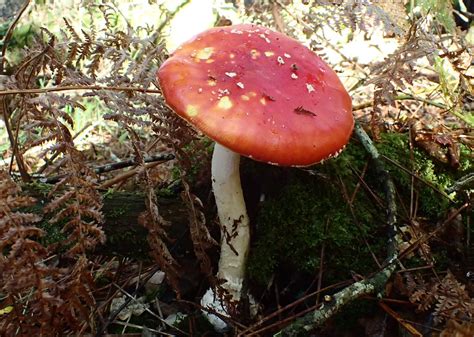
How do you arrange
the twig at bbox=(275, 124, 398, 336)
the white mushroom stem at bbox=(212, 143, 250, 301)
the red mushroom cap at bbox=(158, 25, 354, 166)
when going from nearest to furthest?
the red mushroom cap at bbox=(158, 25, 354, 166) → the twig at bbox=(275, 124, 398, 336) → the white mushroom stem at bbox=(212, 143, 250, 301)

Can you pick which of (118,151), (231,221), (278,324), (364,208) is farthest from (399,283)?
(118,151)

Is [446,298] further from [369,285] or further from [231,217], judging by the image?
[231,217]

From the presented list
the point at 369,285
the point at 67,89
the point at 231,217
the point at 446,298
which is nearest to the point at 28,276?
the point at 67,89

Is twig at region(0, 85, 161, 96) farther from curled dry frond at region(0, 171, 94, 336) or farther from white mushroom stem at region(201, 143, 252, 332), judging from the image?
white mushroom stem at region(201, 143, 252, 332)

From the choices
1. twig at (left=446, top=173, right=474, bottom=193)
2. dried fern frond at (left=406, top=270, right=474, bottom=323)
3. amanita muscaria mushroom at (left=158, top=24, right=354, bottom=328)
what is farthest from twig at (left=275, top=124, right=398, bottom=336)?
amanita muscaria mushroom at (left=158, top=24, right=354, bottom=328)

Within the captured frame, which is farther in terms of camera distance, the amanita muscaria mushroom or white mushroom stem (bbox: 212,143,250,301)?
white mushroom stem (bbox: 212,143,250,301)

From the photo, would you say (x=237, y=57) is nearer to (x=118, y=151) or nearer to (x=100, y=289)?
(x=100, y=289)

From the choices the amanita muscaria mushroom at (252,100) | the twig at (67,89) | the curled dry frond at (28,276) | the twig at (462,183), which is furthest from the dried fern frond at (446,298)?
the twig at (67,89)
